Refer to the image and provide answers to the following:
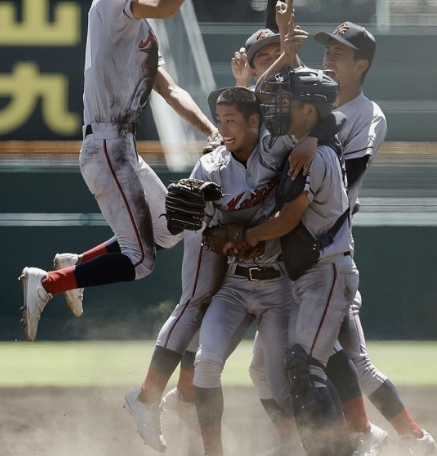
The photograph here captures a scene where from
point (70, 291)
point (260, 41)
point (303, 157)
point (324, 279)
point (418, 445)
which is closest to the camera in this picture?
point (303, 157)

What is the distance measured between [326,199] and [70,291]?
5.04 ft

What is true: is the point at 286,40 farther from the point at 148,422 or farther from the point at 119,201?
the point at 148,422

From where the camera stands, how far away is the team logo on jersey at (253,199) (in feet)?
15.1

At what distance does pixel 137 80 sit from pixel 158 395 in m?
1.34

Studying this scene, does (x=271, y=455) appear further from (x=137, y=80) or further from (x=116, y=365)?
(x=116, y=365)

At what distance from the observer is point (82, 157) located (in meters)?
5.14

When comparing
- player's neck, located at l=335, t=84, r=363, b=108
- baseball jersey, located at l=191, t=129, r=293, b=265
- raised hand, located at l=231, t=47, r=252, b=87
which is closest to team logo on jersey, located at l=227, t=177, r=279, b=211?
baseball jersey, located at l=191, t=129, r=293, b=265

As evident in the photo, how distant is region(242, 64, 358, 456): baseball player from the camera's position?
14.5ft

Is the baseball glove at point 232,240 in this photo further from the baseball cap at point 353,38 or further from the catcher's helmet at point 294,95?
the baseball cap at point 353,38

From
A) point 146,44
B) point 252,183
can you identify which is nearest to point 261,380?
point 252,183

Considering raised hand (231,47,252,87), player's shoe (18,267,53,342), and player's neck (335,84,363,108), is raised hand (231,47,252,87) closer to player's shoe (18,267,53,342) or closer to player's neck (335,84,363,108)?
player's neck (335,84,363,108)

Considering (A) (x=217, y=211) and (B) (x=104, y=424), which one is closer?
(A) (x=217, y=211)

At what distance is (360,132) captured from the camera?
16.5ft

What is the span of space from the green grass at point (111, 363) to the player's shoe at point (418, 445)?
176 centimetres
